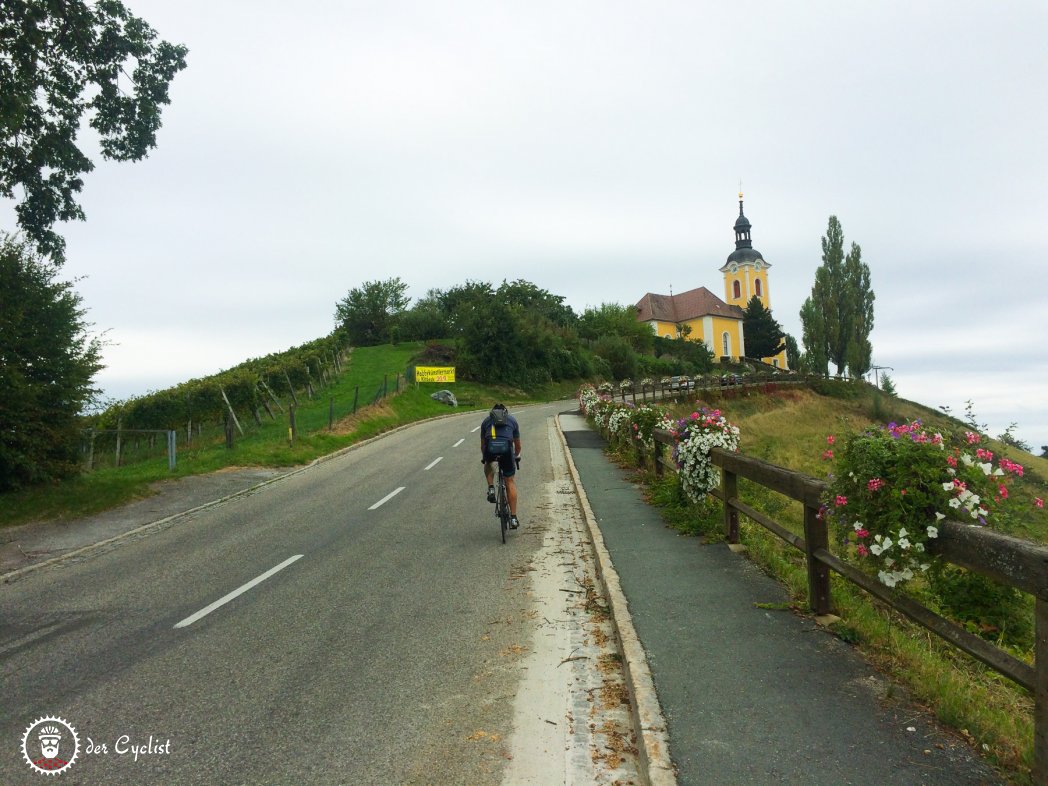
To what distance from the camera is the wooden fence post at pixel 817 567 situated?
5.39 meters

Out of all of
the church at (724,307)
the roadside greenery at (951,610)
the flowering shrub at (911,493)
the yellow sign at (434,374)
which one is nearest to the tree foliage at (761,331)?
the church at (724,307)

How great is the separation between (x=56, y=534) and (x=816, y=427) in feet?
118

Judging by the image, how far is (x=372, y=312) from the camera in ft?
285

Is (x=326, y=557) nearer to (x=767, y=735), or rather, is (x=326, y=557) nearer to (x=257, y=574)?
(x=257, y=574)

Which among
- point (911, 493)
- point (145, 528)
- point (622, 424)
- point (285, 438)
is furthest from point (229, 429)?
point (911, 493)

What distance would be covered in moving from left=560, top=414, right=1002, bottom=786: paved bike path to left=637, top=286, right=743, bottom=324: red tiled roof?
88103 mm

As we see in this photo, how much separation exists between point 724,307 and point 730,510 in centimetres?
9265

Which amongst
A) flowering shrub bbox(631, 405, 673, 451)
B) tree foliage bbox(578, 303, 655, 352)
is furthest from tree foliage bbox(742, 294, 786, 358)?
flowering shrub bbox(631, 405, 673, 451)

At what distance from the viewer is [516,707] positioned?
168 inches

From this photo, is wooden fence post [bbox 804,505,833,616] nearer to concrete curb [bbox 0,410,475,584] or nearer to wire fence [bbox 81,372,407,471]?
concrete curb [bbox 0,410,475,584]

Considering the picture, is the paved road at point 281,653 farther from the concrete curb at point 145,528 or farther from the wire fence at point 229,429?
the wire fence at point 229,429

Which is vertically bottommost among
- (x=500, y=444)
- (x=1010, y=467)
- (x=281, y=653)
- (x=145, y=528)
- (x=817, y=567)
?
(x=145, y=528)

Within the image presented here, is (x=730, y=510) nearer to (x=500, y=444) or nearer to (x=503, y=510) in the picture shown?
(x=503, y=510)

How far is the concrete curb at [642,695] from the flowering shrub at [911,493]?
61.0 inches
